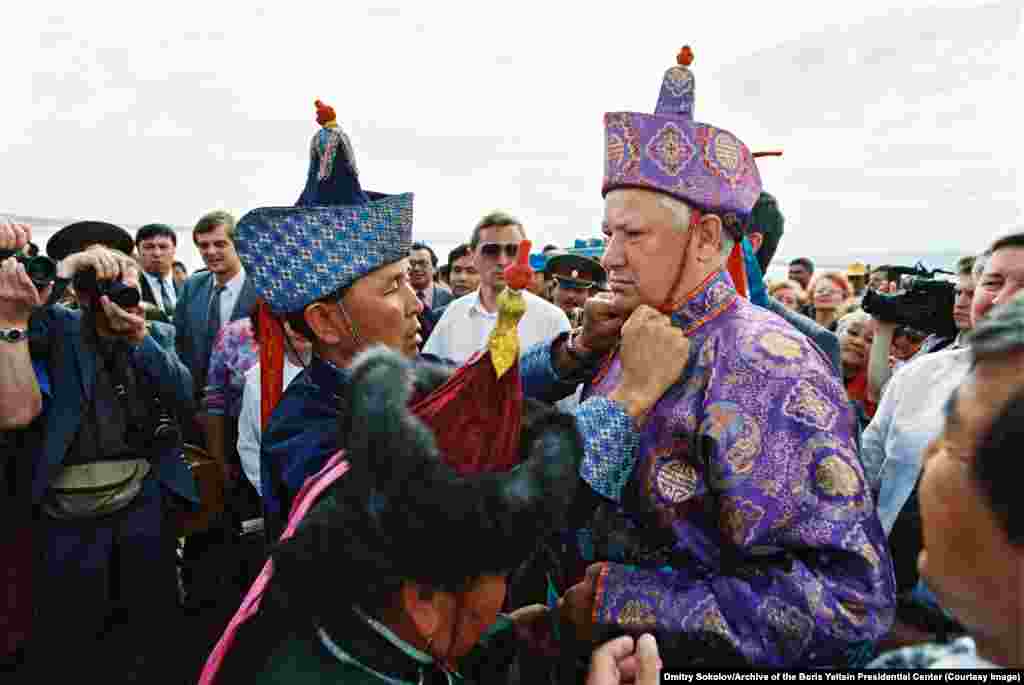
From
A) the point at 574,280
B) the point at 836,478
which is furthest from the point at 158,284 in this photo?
the point at 836,478

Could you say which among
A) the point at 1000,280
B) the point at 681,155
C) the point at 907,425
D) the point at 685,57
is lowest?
the point at 907,425

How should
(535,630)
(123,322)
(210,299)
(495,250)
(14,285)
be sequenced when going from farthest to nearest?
(210,299), (495,250), (123,322), (14,285), (535,630)

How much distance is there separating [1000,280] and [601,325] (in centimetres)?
151

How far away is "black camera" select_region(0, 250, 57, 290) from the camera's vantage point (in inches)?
113

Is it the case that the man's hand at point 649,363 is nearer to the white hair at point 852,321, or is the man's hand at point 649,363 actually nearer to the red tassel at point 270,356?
the red tassel at point 270,356

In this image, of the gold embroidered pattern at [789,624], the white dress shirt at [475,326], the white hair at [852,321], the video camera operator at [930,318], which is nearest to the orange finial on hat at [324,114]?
the gold embroidered pattern at [789,624]

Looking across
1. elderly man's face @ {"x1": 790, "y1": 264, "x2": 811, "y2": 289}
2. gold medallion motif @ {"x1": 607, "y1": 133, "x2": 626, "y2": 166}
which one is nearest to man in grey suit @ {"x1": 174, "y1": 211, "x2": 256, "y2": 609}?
gold medallion motif @ {"x1": 607, "y1": 133, "x2": 626, "y2": 166}

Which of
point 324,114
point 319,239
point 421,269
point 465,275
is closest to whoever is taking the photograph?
point 319,239

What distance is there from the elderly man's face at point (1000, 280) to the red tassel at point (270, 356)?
7.87 ft

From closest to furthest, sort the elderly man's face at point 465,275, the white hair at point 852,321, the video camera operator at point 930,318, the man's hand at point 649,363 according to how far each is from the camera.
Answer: the man's hand at point 649,363, the video camera operator at point 930,318, the white hair at point 852,321, the elderly man's face at point 465,275

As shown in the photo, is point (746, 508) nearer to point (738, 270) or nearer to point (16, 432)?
point (738, 270)

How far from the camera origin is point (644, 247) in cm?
175

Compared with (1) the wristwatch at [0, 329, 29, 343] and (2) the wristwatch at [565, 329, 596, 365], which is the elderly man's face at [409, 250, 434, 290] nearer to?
(1) the wristwatch at [0, 329, 29, 343]

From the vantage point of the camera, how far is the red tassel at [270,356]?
2127mm
